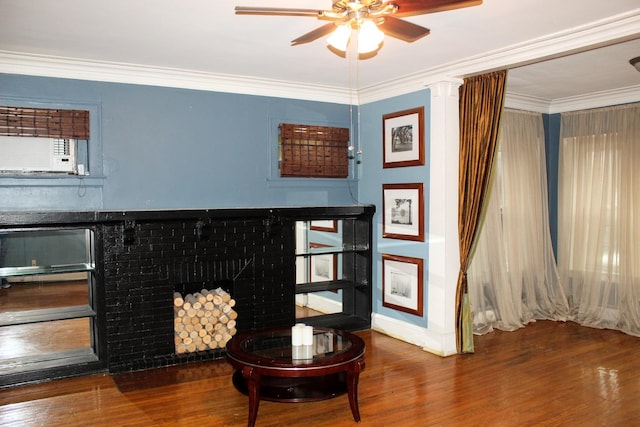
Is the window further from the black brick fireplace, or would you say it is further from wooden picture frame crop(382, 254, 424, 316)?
wooden picture frame crop(382, 254, 424, 316)

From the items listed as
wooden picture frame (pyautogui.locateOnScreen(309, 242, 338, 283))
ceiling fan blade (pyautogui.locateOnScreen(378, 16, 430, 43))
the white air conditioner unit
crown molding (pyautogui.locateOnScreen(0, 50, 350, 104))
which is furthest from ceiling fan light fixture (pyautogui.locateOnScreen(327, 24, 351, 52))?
wooden picture frame (pyautogui.locateOnScreen(309, 242, 338, 283))

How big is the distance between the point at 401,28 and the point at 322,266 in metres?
3.21

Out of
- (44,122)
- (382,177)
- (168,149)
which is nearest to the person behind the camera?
(44,122)

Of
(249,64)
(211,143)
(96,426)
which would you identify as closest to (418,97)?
(249,64)

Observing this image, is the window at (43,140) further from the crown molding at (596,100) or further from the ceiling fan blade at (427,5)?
the crown molding at (596,100)

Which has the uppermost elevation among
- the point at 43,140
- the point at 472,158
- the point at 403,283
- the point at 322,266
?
the point at 43,140

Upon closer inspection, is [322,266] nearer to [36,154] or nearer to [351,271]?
[351,271]

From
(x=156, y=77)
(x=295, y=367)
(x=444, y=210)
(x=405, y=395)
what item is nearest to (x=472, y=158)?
(x=444, y=210)

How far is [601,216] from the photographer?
566 cm

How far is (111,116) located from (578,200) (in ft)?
16.3

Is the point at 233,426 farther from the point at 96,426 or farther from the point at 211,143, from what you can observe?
the point at 211,143

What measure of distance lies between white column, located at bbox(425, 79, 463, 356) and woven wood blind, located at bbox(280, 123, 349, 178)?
3.73 ft

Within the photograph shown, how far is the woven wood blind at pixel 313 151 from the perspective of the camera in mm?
5215

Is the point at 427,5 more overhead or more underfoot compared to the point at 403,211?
more overhead
